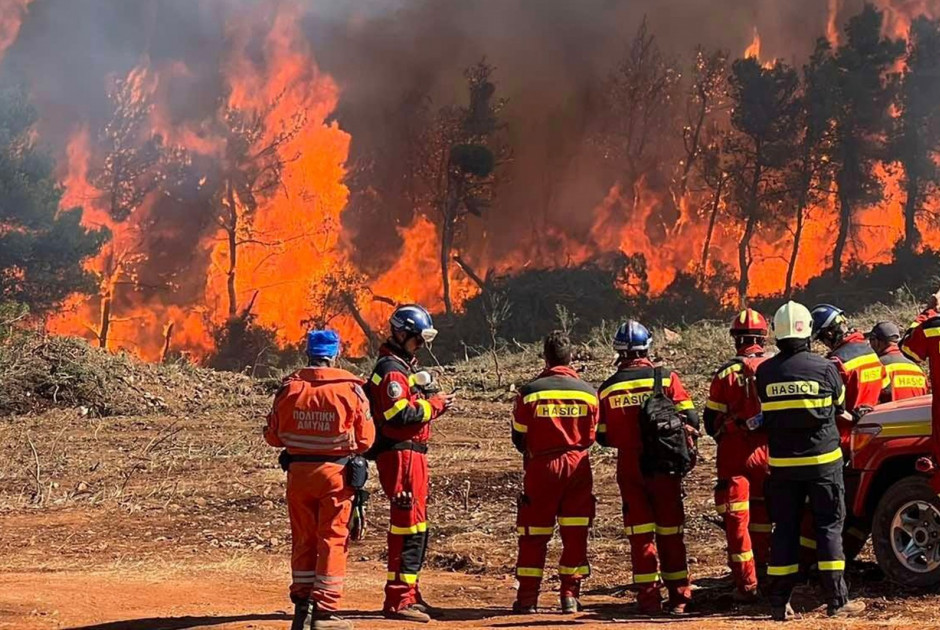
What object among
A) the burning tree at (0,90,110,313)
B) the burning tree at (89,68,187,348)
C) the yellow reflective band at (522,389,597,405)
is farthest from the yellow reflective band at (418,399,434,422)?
the burning tree at (89,68,187,348)

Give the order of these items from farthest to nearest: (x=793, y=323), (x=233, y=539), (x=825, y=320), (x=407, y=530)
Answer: (x=233, y=539), (x=825, y=320), (x=407, y=530), (x=793, y=323)

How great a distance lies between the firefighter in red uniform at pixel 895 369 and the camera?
8742 millimetres

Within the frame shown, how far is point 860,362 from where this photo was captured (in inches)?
319

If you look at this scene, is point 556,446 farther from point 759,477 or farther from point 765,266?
point 765,266

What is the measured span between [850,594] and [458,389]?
1535 cm

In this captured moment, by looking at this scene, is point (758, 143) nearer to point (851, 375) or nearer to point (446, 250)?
point (446, 250)

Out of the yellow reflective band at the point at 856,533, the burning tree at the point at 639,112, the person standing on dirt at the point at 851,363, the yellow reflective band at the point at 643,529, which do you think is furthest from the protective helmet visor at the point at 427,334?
the burning tree at the point at 639,112

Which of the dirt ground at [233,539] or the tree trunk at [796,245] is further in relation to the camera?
the tree trunk at [796,245]

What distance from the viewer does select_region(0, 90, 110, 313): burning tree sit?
30484 mm

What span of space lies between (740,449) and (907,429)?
1.07 meters

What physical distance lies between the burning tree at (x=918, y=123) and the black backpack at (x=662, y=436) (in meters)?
27.0

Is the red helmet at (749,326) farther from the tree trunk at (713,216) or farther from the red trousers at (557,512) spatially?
the tree trunk at (713,216)

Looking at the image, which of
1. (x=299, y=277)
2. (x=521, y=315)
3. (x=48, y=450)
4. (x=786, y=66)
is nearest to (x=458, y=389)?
(x=48, y=450)

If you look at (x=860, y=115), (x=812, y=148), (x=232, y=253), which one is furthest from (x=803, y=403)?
(x=232, y=253)
